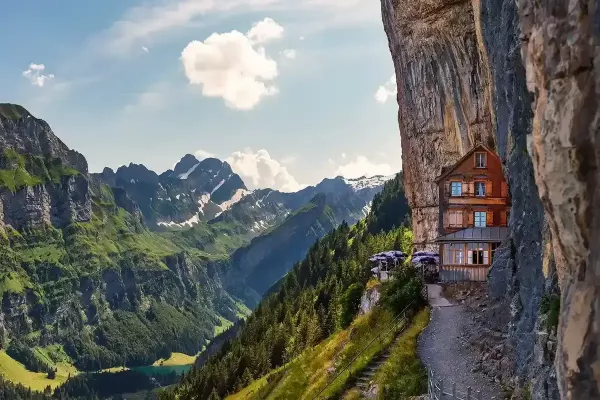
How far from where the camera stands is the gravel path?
32.5 m

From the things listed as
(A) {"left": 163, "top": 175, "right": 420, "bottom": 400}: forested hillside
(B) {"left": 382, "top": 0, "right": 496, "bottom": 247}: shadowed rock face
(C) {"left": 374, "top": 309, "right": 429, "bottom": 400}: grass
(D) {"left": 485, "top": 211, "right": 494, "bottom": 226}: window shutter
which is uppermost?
(B) {"left": 382, "top": 0, "right": 496, "bottom": 247}: shadowed rock face

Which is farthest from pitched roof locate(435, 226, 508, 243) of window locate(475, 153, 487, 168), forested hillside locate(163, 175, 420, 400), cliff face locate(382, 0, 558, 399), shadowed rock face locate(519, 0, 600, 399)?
forested hillside locate(163, 175, 420, 400)

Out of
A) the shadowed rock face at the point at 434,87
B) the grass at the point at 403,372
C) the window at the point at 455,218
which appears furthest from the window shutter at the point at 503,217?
the grass at the point at 403,372

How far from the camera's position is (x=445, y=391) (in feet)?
104

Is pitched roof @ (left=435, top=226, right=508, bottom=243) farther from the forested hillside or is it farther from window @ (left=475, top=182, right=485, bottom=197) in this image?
the forested hillside

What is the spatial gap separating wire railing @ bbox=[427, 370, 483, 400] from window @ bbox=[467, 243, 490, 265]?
2000cm

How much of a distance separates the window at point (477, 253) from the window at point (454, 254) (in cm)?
58

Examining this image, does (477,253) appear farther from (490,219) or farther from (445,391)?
(445,391)

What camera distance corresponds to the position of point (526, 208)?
1204 inches

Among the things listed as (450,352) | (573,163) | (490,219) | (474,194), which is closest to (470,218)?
(490,219)

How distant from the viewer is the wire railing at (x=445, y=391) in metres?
29.8

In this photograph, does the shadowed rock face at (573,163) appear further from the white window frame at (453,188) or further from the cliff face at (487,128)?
the white window frame at (453,188)

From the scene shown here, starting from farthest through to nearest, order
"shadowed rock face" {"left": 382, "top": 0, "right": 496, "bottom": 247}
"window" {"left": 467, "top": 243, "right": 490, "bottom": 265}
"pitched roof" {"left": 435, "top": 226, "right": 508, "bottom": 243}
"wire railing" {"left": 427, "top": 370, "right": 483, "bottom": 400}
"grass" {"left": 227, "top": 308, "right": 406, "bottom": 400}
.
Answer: "shadowed rock face" {"left": 382, "top": 0, "right": 496, "bottom": 247}, "pitched roof" {"left": 435, "top": 226, "right": 508, "bottom": 243}, "window" {"left": 467, "top": 243, "right": 490, "bottom": 265}, "grass" {"left": 227, "top": 308, "right": 406, "bottom": 400}, "wire railing" {"left": 427, "top": 370, "right": 483, "bottom": 400}

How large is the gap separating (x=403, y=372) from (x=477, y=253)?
17.6 metres
